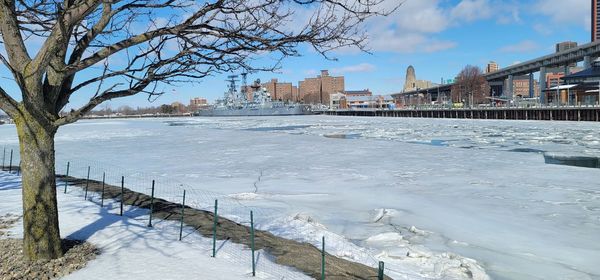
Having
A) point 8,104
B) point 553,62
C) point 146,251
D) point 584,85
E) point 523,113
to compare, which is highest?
point 553,62

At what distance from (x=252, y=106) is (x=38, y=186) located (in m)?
135

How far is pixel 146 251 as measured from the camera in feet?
23.9

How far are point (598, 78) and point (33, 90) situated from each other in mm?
83416

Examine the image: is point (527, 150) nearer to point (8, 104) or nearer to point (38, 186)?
point (38, 186)

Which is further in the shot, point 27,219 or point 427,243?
point 427,243

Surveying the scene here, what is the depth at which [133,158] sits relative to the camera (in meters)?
25.6

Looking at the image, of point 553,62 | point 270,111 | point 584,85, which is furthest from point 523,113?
point 270,111

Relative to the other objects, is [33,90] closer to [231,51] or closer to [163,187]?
[231,51]

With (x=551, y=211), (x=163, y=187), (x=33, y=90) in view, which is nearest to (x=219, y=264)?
(x=33, y=90)

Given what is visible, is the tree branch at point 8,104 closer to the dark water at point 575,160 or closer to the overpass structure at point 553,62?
the dark water at point 575,160

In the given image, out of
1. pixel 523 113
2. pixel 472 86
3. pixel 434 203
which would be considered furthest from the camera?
pixel 472 86

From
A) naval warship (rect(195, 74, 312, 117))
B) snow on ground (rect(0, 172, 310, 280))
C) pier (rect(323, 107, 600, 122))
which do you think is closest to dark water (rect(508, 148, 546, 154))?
snow on ground (rect(0, 172, 310, 280))

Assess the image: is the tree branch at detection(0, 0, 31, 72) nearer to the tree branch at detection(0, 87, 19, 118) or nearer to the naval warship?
the tree branch at detection(0, 87, 19, 118)

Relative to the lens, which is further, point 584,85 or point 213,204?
point 584,85
